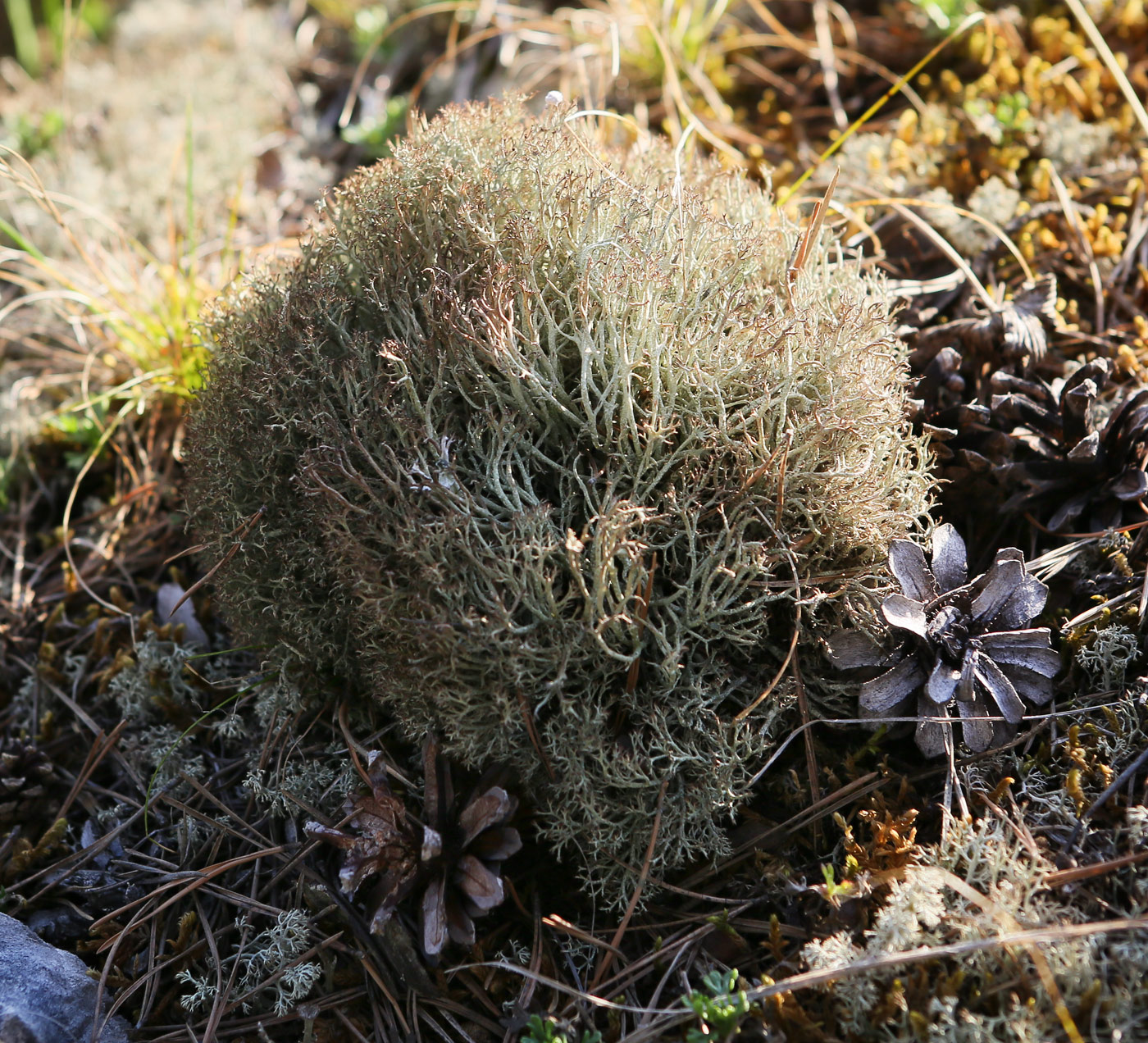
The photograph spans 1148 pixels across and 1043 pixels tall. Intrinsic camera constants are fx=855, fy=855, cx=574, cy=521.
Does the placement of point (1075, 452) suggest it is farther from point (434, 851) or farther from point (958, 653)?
point (434, 851)

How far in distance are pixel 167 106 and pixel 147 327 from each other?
75.2 inches

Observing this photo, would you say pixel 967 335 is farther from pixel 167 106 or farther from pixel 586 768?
pixel 167 106

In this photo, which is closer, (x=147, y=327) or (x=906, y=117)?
(x=147, y=327)

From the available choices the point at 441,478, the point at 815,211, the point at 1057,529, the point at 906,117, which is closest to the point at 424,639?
the point at 441,478

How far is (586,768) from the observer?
5.78 ft

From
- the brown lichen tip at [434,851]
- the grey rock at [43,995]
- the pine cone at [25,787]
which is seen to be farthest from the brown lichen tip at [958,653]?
the pine cone at [25,787]

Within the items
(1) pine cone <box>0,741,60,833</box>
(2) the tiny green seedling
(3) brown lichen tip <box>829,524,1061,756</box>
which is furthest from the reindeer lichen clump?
(1) pine cone <box>0,741,60,833</box>

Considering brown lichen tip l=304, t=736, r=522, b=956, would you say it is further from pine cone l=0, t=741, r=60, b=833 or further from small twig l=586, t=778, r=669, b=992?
pine cone l=0, t=741, r=60, b=833

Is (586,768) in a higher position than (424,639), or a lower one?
lower

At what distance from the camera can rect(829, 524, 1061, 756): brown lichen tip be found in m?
1.87

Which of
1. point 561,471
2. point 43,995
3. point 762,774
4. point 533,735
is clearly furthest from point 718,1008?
point 43,995

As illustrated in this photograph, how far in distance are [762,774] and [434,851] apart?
72 centimetres

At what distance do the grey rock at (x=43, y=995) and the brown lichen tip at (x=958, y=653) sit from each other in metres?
1.79

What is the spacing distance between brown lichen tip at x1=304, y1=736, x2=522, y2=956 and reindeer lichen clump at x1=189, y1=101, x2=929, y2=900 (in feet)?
0.34
